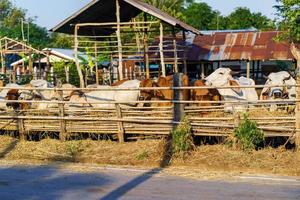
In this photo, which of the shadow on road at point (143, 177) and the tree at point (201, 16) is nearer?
the shadow on road at point (143, 177)

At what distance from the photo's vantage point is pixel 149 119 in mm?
9695

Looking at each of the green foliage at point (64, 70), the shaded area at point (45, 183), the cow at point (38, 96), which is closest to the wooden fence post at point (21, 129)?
the cow at point (38, 96)

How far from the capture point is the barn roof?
15.7 m

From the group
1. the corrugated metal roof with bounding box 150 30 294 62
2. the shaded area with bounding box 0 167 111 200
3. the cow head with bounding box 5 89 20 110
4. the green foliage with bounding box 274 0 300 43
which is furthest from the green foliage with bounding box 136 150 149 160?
the corrugated metal roof with bounding box 150 30 294 62

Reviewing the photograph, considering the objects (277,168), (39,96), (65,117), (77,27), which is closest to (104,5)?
(77,27)

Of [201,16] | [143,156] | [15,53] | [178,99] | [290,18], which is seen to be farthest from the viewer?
[201,16]

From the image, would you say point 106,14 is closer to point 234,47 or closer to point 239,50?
point 239,50

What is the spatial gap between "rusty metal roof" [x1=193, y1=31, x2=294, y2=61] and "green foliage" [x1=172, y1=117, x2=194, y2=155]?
13181 millimetres

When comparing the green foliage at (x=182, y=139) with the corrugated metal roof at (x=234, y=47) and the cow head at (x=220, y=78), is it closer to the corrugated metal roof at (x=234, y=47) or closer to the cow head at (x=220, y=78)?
the cow head at (x=220, y=78)

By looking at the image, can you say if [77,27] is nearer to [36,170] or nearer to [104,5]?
[104,5]

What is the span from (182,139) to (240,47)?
1440cm

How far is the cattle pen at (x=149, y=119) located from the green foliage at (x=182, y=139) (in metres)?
0.24

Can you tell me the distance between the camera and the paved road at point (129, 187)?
261 inches

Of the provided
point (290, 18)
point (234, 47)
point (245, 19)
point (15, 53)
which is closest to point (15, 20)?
point (245, 19)
